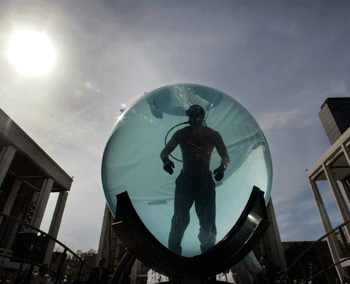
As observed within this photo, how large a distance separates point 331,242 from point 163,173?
41.4 feet

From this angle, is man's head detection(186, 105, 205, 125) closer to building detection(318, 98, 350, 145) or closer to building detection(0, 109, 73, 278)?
building detection(0, 109, 73, 278)

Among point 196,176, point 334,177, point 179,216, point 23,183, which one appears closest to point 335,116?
point 334,177

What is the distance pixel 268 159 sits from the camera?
5.11ft

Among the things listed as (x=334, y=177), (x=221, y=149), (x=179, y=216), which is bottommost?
(x=179, y=216)

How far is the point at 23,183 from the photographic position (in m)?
14.8

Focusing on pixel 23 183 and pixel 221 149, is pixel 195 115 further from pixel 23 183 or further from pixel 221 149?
pixel 23 183

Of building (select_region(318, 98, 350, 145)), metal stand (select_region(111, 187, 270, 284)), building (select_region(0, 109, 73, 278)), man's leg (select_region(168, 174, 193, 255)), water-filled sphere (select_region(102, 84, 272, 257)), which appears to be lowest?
metal stand (select_region(111, 187, 270, 284))

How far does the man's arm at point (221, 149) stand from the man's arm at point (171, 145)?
252 millimetres

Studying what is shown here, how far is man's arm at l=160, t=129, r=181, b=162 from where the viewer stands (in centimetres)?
137

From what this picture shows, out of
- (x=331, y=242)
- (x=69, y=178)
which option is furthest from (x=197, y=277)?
(x=69, y=178)

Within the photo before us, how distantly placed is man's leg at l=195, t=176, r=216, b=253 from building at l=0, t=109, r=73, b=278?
1013 centimetres

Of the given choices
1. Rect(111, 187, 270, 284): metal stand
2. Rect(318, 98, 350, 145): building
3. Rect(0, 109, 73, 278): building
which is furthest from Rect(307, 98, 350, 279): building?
Rect(318, 98, 350, 145): building

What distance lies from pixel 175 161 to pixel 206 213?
0.38 m

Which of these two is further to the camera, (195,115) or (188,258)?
(195,115)
